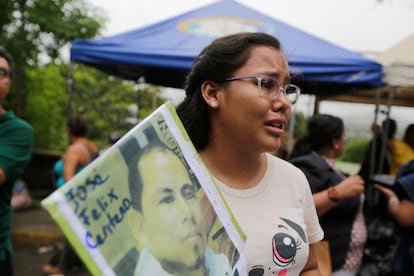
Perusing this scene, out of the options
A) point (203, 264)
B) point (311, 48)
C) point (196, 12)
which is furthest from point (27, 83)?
point (203, 264)

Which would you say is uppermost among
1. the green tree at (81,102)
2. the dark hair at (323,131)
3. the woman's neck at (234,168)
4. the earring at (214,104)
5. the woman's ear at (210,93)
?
the woman's ear at (210,93)

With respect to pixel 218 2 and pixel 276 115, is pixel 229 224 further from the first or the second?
pixel 218 2

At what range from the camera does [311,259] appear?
132 cm

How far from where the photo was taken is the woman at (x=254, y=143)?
43.9 inches

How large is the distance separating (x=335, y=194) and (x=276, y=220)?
1112mm

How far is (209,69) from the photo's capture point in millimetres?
1238

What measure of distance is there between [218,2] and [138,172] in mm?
4894

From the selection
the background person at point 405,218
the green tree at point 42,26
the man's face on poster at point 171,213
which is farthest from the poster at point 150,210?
the green tree at point 42,26

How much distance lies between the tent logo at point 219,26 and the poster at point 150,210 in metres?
3.82

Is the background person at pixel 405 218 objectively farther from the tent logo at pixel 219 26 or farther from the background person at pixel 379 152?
the tent logo at pixel 219 26

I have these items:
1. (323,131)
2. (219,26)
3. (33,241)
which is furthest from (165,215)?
(33,241)

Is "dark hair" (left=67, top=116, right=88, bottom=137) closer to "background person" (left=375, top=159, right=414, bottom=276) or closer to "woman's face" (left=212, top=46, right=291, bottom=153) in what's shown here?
"background person" (left=375, top=159, right=414, bottom=276)

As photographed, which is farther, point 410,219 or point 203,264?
point 410,219

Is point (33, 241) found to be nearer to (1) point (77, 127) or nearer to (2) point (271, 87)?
(1) point (77, 127)
